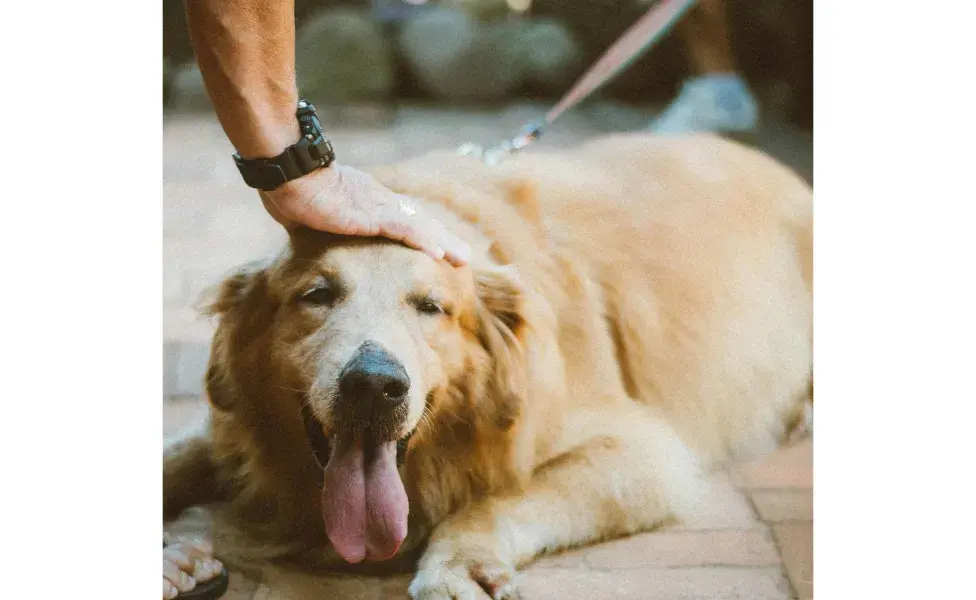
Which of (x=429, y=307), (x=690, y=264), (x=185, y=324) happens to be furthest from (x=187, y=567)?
(x=690, y=264)

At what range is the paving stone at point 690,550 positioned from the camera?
2.08 meters

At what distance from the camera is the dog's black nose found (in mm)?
1852

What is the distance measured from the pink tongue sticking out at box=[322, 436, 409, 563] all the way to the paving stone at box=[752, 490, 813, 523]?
0.82m

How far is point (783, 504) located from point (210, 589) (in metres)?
1.26

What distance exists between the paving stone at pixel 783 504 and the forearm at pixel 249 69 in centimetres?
129

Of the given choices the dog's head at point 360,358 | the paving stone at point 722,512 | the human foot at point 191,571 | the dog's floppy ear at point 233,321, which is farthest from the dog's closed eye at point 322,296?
the paving stone at point 722,512

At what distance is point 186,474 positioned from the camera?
7.18 ft

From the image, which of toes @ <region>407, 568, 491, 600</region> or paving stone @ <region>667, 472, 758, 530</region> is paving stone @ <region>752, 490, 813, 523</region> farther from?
toes @ <region>407, 568, 491, 600</region>

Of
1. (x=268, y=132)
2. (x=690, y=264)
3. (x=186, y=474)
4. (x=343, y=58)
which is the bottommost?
(x=186, y=474)

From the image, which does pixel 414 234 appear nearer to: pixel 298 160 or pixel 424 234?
pixel 424 234

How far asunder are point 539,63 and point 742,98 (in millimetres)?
467
